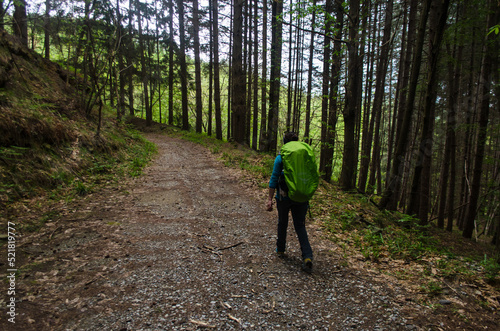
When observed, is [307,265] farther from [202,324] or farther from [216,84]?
[216,84]

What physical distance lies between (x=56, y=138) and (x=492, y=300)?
9.32 meters

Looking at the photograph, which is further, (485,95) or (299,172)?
(485,95)

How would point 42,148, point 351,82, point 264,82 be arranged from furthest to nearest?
point 264,82 < point 351,82 < point 42,148

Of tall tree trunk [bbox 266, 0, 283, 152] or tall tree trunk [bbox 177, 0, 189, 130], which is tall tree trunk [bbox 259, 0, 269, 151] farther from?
tall tree trunk [bbox 177, 0, 189, 130]

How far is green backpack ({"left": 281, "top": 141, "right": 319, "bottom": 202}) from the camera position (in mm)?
3598

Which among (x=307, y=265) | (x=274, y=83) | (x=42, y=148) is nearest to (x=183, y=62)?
(x=274, y=83)

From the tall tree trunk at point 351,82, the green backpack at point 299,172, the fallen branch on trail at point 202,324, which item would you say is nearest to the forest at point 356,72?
the tall tree trunk at point 351,82

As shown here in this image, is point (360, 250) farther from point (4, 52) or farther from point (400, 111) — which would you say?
point (4, 52)

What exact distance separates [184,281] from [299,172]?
2.22m

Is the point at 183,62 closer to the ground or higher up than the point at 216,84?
higher up

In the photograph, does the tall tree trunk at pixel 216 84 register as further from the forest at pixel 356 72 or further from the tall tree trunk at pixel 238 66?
the tall tree trunk at pixel 238 66

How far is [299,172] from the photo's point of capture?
11.9 feet

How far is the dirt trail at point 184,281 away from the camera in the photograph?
265 cm

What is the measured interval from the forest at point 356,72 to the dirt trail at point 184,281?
308 centimetres
